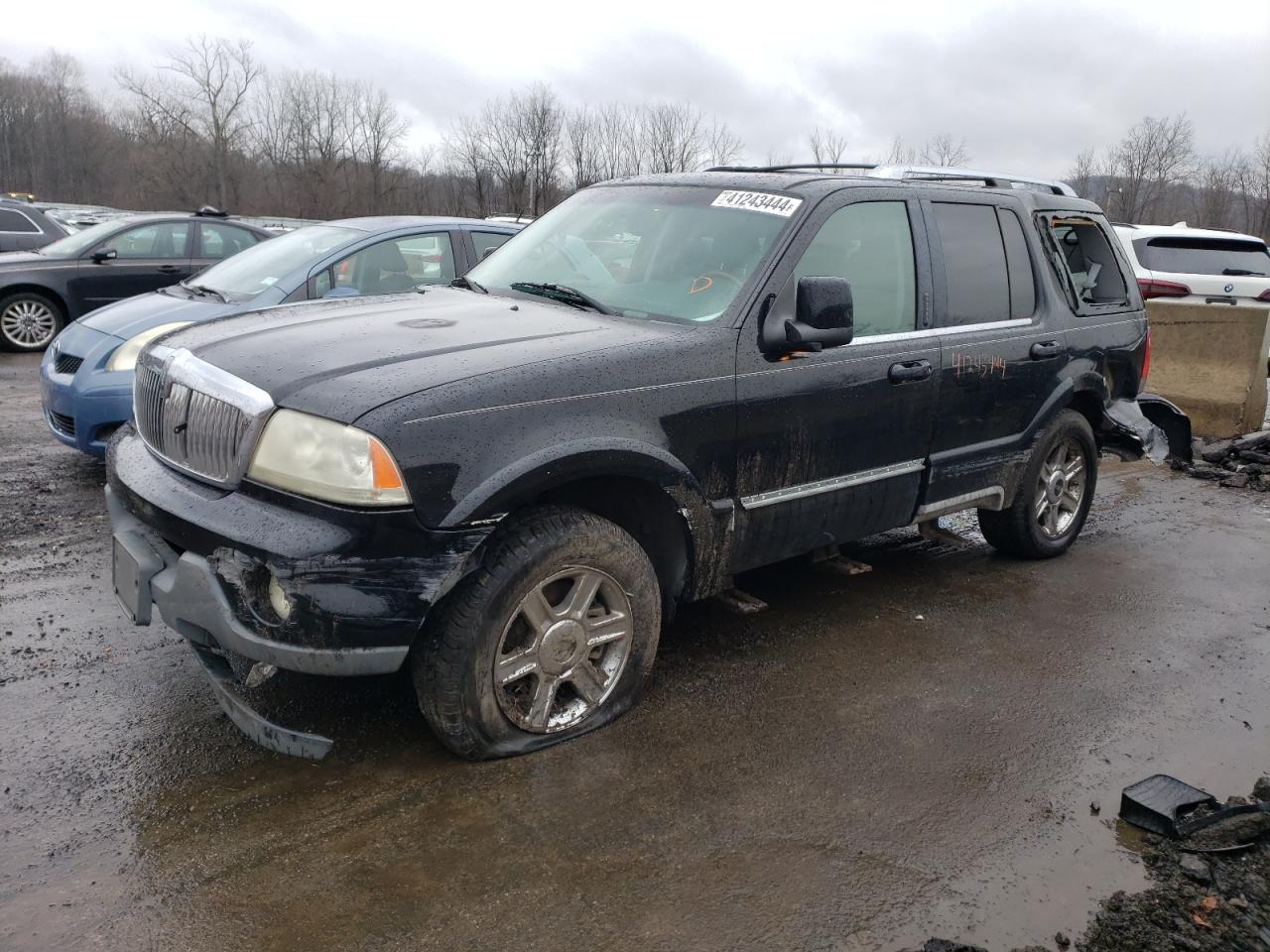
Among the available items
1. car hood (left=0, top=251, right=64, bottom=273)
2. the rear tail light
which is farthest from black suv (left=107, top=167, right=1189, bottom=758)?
car hood (left=0, top=251, right=64, bottom=273)

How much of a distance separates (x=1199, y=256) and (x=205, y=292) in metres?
10.3

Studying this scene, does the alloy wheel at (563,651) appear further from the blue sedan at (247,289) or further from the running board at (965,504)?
the blue sedan at (247,289)

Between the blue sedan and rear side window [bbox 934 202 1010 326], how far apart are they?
10.0 feet

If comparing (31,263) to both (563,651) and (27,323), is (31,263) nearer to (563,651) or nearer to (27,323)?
(27,323)

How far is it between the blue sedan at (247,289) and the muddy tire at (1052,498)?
3.59 m

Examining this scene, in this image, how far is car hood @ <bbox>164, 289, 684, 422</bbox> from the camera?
309 cm

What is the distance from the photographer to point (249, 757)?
3375 mm

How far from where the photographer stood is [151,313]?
665cm

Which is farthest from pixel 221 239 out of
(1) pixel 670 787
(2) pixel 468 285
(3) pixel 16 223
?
(1) pixel 670 787

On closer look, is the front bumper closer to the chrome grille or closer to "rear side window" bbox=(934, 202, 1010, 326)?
the chrome grille

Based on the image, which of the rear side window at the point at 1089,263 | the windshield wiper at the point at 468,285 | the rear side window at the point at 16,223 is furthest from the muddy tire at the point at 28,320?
the rear side window at the point at 1089,263

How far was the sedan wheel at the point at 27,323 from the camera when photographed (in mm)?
11422

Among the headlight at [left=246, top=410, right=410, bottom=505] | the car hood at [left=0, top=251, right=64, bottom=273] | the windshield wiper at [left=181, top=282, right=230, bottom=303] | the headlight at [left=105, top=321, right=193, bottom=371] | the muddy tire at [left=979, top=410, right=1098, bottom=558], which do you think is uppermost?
the windshield wiper at [left=181, top=282, right=230, bottom=303]

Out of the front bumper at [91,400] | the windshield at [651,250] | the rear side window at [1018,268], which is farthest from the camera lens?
the front bumper at [91,400]
